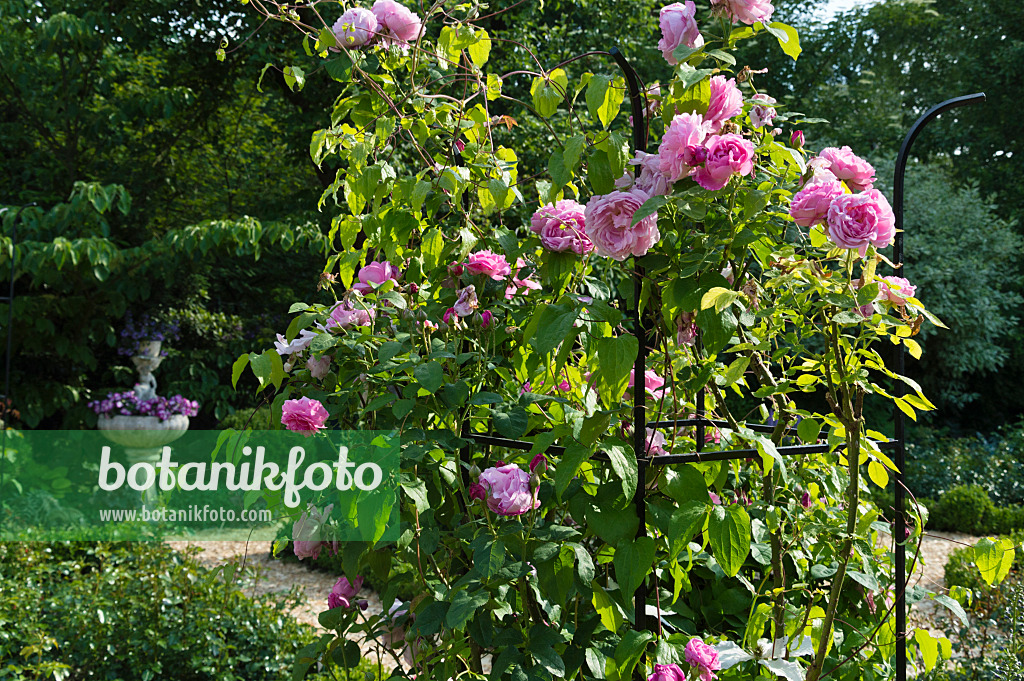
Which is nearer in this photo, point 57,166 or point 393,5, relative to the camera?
point 393,5

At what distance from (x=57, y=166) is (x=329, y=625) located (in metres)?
6.13

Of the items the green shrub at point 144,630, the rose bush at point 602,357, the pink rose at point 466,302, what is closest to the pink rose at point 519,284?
the rose bush at point 602,357

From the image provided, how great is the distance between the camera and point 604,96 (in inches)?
42.5

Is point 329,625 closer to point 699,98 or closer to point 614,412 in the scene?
point 614,412

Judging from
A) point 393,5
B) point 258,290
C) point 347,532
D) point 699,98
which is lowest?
point 258,290

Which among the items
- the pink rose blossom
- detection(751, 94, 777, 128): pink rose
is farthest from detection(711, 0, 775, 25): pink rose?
detection(751, 94, 777, 128): pink rose

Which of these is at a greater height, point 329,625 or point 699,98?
point 699,98

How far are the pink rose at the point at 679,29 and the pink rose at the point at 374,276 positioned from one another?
1.99ft

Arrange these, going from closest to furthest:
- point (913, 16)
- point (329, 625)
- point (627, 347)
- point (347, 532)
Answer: point (627, 347)
point (347, 532)
point (329, 625)
point (913, 16)

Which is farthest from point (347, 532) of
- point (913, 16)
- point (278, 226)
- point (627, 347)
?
point (913, 16)

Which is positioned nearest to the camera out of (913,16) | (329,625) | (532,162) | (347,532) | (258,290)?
(347,532)

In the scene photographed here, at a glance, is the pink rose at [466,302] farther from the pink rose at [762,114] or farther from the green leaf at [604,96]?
the pink rose at [762,114]

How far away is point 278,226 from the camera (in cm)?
509

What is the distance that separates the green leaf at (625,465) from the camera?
Answer: 3.41 ft
